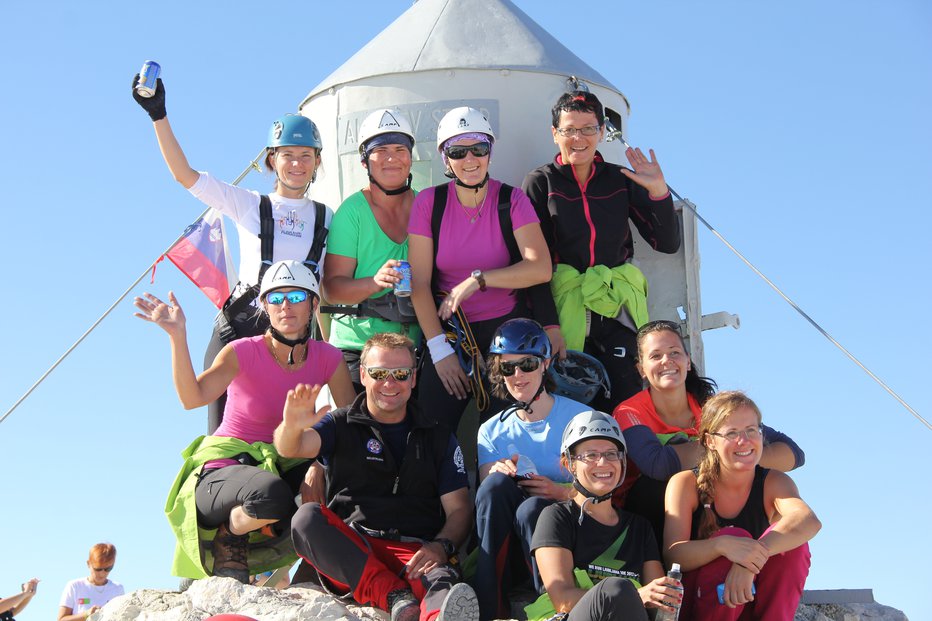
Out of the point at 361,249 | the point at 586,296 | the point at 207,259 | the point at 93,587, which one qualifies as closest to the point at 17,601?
the point at 93,587

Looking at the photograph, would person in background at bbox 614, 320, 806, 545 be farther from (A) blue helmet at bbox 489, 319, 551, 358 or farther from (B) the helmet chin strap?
(B) the helmet chin strap

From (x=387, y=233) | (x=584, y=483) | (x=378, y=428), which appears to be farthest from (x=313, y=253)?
(x=584, y=483)

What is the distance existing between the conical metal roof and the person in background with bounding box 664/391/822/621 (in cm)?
455

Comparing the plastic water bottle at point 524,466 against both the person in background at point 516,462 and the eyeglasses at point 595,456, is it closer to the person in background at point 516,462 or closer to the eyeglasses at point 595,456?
the person in background at point 516,462

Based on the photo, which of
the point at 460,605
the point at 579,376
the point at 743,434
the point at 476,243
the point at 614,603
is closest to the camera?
the point at 614,603

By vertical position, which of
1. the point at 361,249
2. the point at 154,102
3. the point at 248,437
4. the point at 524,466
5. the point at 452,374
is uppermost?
the point at 154,102

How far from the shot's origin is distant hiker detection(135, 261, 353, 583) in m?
6.91

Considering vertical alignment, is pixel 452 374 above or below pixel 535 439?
above

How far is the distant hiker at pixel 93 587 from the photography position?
1001cm

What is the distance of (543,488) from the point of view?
22.0 feet

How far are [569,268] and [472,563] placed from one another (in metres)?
2.44

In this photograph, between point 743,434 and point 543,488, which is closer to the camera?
point 743,434

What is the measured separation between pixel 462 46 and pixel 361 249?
2596mm

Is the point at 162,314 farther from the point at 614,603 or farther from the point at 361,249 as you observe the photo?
the point at 614,603
